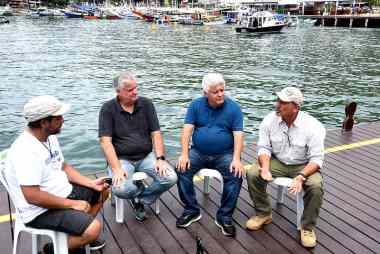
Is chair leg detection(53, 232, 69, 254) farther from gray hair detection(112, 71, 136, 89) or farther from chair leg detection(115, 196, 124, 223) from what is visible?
gray hair detection(112, 71, 136, 89)

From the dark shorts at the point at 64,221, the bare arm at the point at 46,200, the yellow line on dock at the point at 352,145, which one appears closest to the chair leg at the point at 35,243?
the dark shorts at the point at 64,221

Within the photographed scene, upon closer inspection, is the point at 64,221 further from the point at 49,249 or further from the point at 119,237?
the point at 119,237

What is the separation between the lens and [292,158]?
4129mm

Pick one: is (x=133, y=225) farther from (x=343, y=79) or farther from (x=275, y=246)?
(x=343, y=79)

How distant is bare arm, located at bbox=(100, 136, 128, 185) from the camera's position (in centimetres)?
392

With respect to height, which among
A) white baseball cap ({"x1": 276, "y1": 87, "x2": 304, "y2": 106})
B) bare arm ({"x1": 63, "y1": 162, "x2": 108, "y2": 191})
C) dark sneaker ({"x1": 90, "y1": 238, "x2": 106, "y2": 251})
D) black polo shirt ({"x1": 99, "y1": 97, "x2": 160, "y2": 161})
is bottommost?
dark sneaker ({"x1": 90, "y1": 238, "x2": 106, "y2": 251})

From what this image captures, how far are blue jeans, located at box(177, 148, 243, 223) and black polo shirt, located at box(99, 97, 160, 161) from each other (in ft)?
1.70

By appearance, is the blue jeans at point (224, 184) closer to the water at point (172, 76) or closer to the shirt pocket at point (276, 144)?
the shirt pocket at point (276, 144)

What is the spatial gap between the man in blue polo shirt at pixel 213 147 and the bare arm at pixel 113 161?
621 mm

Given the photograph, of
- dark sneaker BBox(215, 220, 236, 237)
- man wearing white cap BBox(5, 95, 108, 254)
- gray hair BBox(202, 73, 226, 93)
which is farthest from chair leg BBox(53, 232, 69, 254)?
gray hair BBox(202, 73, 226, 93)

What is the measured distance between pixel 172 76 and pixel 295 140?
15.8 m

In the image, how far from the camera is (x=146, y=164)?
14.0ft

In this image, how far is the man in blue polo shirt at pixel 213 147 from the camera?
407 centimetres

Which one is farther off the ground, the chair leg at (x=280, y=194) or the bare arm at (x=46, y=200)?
the bare arm at (x=46, y=200)
